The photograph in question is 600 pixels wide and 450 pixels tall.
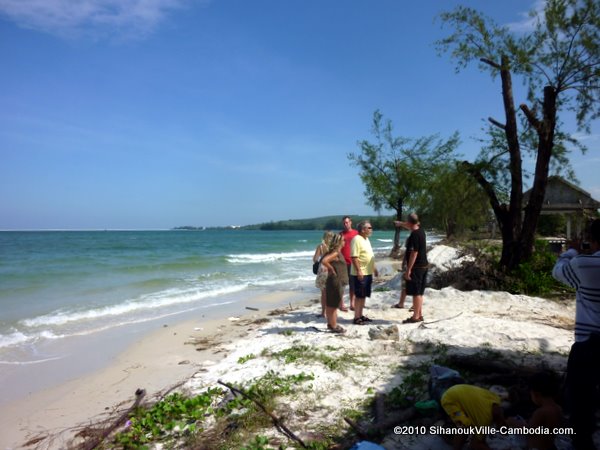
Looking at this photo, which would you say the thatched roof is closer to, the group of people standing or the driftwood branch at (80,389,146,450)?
the group of people standing

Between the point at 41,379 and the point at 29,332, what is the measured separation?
2990mm

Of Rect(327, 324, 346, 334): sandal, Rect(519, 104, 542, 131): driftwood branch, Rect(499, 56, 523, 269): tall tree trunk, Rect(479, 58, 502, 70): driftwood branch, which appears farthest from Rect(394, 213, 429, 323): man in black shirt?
Rect(479, 58, 502, 70): driftwood branch

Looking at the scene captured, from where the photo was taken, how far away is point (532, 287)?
375 inches

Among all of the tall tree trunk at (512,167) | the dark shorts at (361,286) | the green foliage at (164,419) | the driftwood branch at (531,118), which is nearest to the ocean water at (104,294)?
the green foliage at (164,419)

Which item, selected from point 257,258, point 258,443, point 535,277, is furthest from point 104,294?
point 257,258

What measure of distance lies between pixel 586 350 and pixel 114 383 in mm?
5279

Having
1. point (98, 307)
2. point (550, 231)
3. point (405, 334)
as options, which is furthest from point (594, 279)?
point (550, 231)

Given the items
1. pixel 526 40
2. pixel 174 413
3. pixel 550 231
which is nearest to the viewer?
pixel 174 413

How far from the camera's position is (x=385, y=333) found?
6102 millimetres

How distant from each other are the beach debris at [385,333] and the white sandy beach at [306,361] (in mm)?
22

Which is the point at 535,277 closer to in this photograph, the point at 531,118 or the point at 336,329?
the point at 531,118

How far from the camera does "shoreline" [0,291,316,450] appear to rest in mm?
4223

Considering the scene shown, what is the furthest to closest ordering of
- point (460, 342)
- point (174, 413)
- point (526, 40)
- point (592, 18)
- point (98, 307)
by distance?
1. point (98, 307)
2. point (526, 40)
3. point (592, 18)
4. point (460, 342)
5. point (174, 413)

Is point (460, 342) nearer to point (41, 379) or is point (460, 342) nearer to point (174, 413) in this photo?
point (174, 413)
